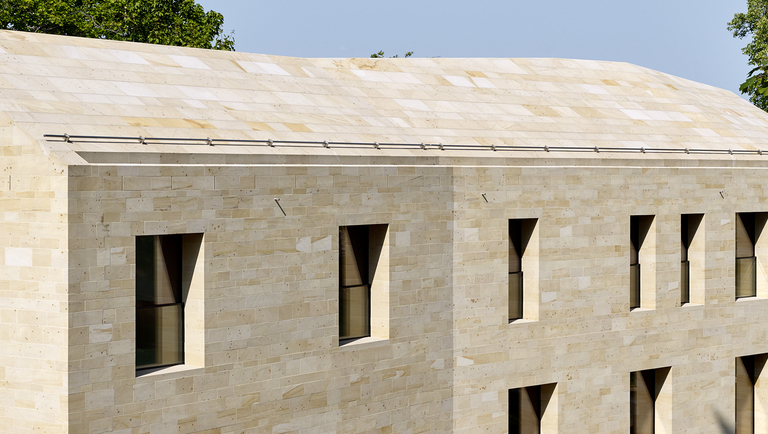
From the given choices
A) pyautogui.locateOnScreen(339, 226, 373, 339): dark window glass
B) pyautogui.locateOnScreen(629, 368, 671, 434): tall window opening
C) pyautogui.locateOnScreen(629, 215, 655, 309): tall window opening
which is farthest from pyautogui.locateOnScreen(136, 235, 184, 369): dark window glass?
pyautogui.locateOnScreen(629, 368, 671, 434): tall window opening

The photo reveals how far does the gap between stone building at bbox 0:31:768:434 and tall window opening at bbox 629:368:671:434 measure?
2.5 inches

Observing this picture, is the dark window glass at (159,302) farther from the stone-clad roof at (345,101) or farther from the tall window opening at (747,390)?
the tall window opening at (747,390)

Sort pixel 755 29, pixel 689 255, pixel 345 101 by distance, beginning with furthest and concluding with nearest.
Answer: pixel 755 29 < pixel 689 255 < pixel 345 101

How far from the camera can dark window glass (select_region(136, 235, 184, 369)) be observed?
14.8 meters

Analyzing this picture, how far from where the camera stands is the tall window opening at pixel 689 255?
22.7m

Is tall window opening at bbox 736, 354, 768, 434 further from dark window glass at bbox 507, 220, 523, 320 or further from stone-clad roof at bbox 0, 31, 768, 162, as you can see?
dark window glass at bbox 507, 220, 523, 320

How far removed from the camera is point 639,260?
21969mm

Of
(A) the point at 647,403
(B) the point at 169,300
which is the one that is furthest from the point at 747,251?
(B) the point at 169,300

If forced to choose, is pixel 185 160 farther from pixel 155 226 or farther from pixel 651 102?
pixel 651 102

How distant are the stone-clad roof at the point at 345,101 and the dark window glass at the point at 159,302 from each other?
1.67 meters

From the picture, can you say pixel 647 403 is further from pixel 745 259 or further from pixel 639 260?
pixel 745 259

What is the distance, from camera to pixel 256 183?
610 inches

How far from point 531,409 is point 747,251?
318 inches

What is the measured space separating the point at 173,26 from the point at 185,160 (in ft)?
105
